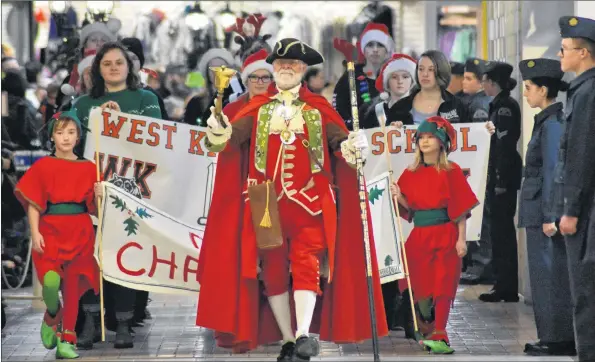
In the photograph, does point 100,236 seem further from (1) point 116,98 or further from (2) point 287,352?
(2) point 287,352

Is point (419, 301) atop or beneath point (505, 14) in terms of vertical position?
beneath

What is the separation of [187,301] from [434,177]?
3.74 m

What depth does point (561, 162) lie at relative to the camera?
9273mm

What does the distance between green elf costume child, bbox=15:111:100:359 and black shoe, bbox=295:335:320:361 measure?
1.68 metres

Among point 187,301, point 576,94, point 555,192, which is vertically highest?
point 576,94

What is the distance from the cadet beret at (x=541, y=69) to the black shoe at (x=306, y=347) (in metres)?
2.36

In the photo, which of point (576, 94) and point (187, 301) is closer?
point (576, 94)

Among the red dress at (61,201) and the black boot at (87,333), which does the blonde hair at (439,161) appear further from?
the black boot at (87,333)

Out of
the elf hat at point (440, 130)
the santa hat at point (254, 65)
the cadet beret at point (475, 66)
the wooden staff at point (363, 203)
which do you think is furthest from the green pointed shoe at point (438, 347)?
the cadet beret at point (475, 66)

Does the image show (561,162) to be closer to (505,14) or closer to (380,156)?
(380,156)

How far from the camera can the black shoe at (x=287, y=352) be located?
32.3ft

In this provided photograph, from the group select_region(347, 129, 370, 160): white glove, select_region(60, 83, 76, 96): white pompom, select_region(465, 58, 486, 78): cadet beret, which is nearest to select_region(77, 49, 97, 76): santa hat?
select_region(60, 83, 76, 96): white pompom

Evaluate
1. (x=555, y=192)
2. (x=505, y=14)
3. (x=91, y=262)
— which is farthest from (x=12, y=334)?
(x=505, y=14)

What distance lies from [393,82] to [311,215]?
9.24ft
